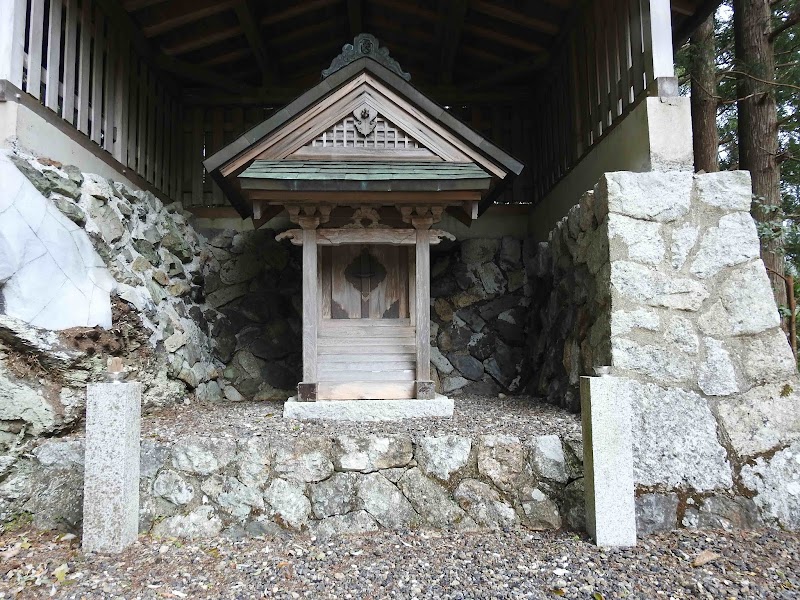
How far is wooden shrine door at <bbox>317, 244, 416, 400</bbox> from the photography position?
201 inches

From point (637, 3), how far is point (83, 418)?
624 cm

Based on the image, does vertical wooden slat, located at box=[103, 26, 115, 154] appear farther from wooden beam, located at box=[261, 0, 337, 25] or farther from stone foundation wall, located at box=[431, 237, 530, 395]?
stone foundation wall, located at box=[431, 237, 530, 395]

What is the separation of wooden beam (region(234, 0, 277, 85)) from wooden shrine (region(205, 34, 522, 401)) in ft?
7.57

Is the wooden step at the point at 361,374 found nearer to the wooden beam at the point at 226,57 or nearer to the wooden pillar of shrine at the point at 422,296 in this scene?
the wooden pillar of shrine at the point at 422,296

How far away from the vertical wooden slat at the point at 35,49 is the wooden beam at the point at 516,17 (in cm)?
482

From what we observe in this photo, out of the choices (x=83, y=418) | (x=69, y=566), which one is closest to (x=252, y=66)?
(x=83, y=418)

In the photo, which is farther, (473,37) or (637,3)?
(473,37)

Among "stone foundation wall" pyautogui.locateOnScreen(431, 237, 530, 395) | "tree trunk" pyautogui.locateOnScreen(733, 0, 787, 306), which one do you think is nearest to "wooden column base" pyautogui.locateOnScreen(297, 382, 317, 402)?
"stone foundation wall" pyautogui.locateOnScreen(431, 237, 530, 395)

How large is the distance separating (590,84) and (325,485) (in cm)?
509

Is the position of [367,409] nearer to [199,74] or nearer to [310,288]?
Answer: [310,288]

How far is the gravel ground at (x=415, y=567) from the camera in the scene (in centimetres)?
296

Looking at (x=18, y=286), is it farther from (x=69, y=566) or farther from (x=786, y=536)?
(x=786, y=536)

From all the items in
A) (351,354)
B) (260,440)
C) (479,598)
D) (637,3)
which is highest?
(637,3)

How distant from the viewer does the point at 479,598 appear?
9.46ft
